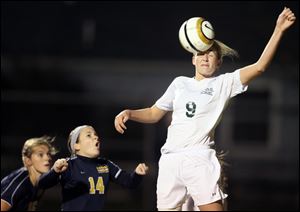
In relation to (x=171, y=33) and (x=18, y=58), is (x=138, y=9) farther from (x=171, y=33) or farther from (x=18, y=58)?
(x=18, y=58)

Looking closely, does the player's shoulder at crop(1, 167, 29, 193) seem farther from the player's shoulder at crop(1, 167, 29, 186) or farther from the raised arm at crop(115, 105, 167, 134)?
the raised arm at crop(115, 105, 167, 134)

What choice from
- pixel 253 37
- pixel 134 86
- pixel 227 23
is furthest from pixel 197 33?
→ pixel 134 86

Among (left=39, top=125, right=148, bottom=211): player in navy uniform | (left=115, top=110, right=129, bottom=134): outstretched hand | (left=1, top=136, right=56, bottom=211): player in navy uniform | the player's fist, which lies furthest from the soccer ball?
(left=1, top=136, right=56, bottom=211): player in navy uniform

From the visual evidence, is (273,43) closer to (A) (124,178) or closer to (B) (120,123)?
(B) (120,123)

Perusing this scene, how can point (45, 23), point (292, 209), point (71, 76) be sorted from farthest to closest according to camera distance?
point (71, 76) → point (45, 23) → point (292, 209)

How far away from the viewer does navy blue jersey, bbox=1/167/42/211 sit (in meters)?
5.72

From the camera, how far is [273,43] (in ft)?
15.4

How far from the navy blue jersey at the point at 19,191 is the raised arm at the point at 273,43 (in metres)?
1.99

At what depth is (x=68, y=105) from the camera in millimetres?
12680

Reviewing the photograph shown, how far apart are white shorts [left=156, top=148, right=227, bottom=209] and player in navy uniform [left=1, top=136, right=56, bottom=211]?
4.29 ft

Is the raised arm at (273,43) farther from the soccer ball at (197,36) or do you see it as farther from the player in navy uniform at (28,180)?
the player in navy uniform at (28,180)

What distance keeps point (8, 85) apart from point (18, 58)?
73cm

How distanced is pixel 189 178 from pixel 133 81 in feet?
35.0

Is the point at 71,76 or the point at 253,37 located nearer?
the point at 253,37
